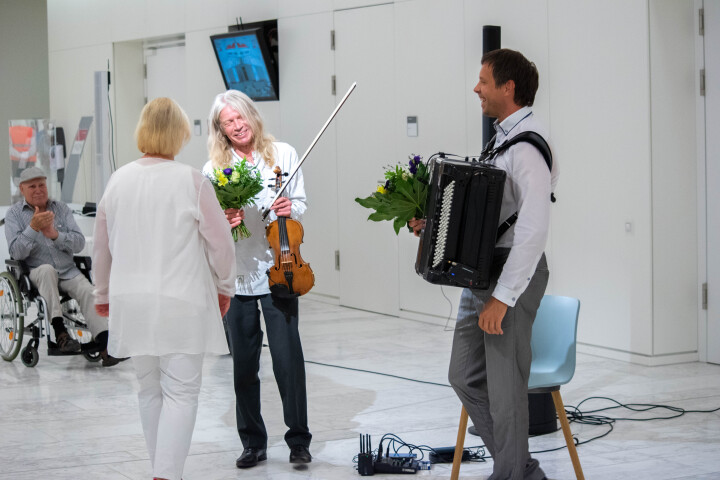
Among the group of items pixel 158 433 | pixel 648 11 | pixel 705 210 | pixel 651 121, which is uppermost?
pixel 648 11

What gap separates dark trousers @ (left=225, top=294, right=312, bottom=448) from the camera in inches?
169

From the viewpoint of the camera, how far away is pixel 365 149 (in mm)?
8547

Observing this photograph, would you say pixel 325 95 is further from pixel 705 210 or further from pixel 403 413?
pixel 403 413

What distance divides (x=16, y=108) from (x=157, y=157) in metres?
12.1

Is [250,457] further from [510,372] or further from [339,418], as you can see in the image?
[510,372]

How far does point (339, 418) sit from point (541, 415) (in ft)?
3.30

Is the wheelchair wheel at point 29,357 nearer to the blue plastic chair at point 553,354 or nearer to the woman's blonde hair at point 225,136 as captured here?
the woman's blonde hair at point 225,136

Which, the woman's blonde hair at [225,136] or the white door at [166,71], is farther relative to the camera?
the white door at [166,71]

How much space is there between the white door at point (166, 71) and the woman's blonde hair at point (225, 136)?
6961 mm

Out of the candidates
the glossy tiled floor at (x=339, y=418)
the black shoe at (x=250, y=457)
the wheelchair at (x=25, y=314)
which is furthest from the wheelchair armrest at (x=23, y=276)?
the black shoe at (x=250, y=457)

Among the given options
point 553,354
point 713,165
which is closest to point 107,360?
point 553,354

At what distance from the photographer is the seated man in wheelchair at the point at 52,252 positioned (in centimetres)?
645

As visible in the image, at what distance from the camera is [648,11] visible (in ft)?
20.0

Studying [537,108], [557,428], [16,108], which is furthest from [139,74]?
[557,428]
